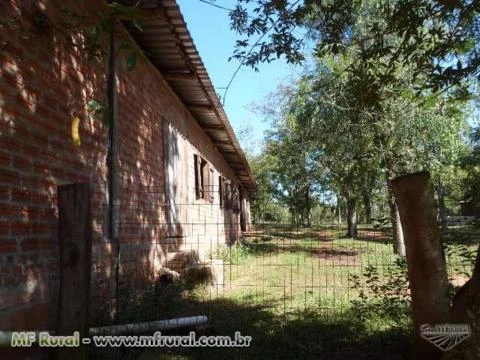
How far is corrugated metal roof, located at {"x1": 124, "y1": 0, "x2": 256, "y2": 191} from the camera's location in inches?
219

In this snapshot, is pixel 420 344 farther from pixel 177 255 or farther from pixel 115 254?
pixel 177 255

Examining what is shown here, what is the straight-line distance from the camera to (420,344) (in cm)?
383

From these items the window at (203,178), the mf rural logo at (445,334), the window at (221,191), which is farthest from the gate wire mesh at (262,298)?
the window at (221,191)

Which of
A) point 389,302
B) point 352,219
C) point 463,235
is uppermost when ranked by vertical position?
point 463,235

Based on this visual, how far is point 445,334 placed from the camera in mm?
3689

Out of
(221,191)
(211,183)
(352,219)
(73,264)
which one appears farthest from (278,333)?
(352,219)

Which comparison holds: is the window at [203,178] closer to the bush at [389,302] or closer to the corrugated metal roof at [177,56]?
the corrugated metal roof at [177,56]

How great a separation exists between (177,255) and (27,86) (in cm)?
487

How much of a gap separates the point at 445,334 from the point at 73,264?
288 cm

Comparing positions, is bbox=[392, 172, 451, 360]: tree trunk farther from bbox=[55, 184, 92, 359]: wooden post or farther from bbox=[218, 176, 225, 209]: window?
bbox=[218, 176, 225, 209]: window

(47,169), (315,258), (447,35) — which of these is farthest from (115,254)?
(315,258)

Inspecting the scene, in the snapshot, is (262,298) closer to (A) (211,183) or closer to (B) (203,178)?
(B) (203,178)

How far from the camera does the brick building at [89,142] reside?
3697 mm

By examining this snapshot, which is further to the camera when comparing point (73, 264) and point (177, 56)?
point (177, 56)
